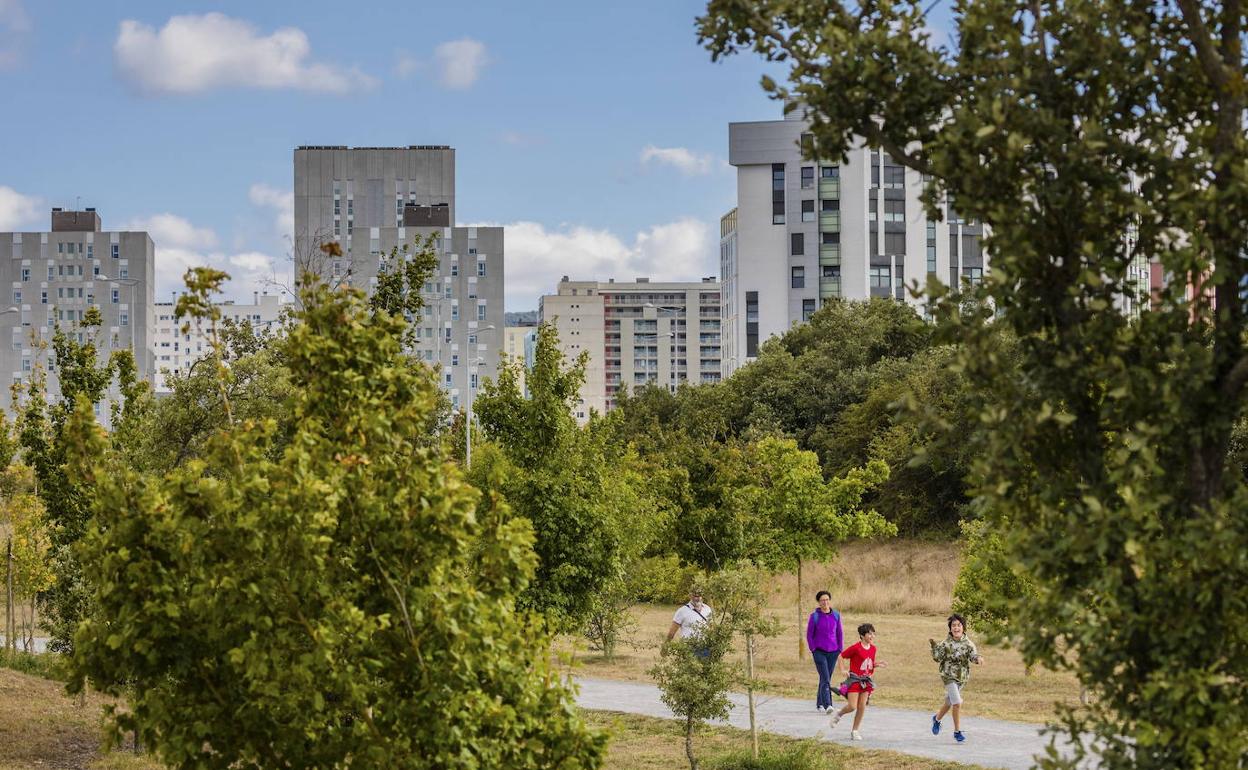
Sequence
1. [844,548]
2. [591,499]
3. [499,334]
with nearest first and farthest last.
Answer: [591,499]
[844,548]
[499,334]

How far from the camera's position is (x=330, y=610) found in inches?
273

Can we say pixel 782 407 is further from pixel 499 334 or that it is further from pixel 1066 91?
pixel 499 334

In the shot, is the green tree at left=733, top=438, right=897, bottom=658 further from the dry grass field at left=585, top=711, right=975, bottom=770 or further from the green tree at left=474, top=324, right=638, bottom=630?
the dry grass field at left=585, top=711, right=975, bottom=770

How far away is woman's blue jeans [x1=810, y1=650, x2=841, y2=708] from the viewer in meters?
19.3

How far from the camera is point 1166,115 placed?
19.8ft

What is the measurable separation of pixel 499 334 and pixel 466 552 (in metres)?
150

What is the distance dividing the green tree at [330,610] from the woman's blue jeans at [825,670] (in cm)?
1223

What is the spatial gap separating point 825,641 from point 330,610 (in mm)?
13060

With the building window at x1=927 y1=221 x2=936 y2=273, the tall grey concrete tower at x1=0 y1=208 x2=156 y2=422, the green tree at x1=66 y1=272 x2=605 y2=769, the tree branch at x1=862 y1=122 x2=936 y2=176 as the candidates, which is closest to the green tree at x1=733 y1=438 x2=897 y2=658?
the green tree at x1=66 y1=272 x2=605 y2=769

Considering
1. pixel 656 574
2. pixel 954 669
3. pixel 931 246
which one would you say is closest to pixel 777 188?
pixel 931 246

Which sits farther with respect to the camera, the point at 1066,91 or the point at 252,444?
the point at 252,444

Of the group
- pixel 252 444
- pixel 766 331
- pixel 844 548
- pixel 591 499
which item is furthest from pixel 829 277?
pixel 252 444

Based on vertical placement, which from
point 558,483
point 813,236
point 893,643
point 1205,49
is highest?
point 813,236

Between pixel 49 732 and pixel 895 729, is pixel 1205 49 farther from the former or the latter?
pixel 49 732
